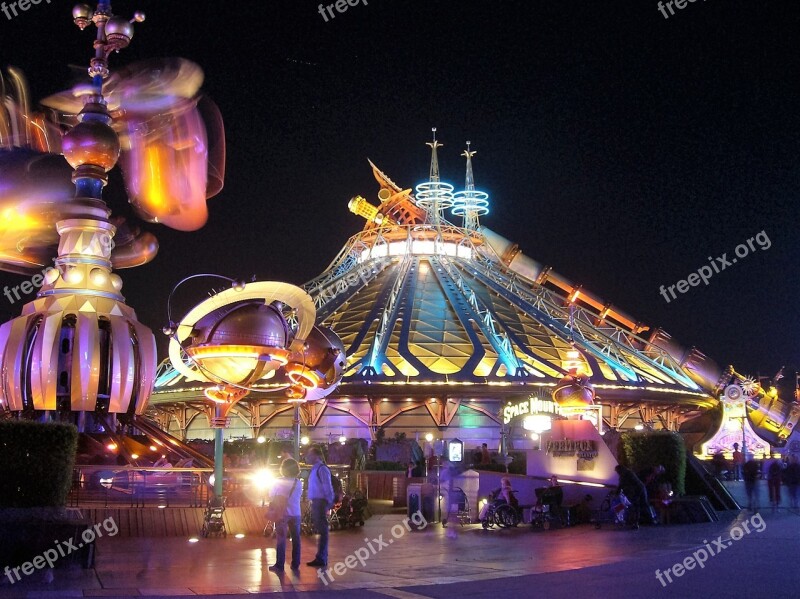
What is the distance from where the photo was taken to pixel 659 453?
23688mm

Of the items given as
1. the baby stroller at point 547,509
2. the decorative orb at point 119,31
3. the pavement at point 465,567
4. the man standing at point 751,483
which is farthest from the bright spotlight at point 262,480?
the man standing at point 751,483

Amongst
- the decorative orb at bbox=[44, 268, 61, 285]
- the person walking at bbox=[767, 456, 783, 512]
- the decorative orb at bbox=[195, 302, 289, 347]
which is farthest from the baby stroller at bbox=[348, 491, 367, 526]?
the person walking at bbox=[767, 456, 783, 512]

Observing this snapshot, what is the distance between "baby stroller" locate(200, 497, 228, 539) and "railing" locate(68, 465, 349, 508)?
49.6 inches

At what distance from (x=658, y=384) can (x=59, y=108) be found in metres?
37.9

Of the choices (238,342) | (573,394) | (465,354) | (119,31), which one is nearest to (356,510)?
(238,342)

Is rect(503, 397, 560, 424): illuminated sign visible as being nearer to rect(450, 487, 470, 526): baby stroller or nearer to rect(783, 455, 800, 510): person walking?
rect(783, 455, 800, 510): person walking

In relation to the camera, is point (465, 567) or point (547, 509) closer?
point (465, 567)

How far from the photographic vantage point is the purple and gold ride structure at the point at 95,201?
24766mm

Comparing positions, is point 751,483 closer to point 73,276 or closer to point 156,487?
point 156,487

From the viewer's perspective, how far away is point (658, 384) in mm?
53438

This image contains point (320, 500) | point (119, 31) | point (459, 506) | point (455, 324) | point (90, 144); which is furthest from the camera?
point (455, 324)

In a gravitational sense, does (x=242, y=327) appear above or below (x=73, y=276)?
below

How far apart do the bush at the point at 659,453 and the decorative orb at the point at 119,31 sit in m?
17.8

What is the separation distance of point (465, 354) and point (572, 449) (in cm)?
2737
